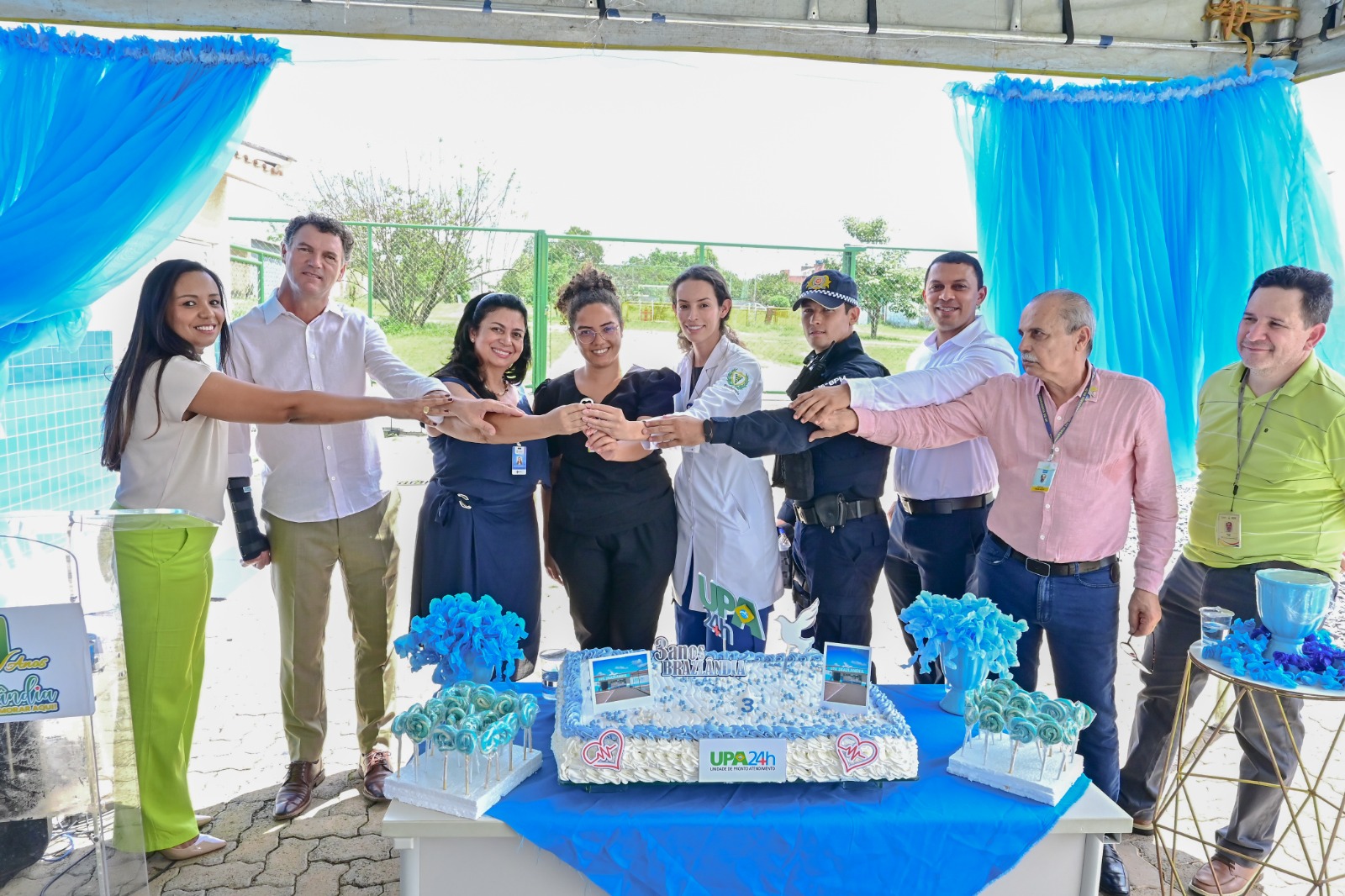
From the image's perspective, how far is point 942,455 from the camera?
2982mm

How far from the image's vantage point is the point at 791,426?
2.67 metres

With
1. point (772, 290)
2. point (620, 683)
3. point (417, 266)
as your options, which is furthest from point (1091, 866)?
point (417, 266)

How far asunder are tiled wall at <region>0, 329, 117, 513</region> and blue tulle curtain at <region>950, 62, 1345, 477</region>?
161 inches

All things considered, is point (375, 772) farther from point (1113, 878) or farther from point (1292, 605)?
point (1292, 605)

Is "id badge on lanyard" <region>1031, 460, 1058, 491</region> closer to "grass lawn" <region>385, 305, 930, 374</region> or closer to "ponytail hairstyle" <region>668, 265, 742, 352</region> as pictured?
"ponytail hairstyle" <region>668, 265, 742, 352</region>

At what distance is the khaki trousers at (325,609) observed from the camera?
292cm

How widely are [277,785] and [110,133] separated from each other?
229cm

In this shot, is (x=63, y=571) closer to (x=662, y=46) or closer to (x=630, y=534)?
(x=630, y=534)

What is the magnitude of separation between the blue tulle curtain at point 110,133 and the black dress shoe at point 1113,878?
3506 millimetres

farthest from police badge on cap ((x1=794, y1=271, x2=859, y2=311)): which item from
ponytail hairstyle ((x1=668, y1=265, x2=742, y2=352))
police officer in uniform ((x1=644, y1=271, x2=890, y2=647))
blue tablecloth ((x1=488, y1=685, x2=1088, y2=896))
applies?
blue tablecloth ((x1=488, y1=685, x2=1088, y2=896))

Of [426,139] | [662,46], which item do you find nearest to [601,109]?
[426,139]

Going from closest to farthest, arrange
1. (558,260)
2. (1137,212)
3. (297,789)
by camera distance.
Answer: (297,789) < (1137,212) < (558,260)

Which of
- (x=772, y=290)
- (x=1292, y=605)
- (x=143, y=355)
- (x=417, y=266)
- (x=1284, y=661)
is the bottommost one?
(x=1284, y=661)

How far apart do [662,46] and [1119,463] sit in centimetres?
208
